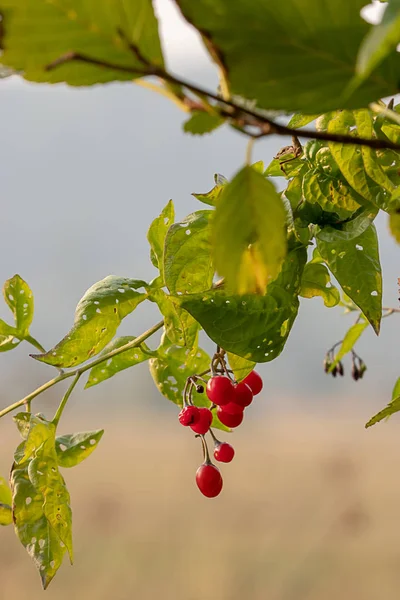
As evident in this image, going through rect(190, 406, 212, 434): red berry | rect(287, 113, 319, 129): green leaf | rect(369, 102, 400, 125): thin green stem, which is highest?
rect(287, 113, 319, 129): green leaf

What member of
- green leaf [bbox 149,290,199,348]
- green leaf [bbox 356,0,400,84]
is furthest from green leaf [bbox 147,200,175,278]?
green leaf [bbox 356,0,400,84]

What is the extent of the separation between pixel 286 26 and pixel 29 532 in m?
0.44

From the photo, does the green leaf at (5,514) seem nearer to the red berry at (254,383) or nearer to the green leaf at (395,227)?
the red berry at (254,383)

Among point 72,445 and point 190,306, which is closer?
point 190,306

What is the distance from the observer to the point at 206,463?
0.57 m

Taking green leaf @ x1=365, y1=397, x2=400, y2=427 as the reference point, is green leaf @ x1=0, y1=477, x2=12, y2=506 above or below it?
above

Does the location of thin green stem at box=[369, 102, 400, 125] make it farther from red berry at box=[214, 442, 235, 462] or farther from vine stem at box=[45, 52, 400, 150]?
red berry at box=[214, 442, 235, 462]

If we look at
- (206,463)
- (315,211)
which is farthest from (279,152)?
(206,463)

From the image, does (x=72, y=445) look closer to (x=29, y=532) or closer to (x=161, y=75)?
(x=29, y=532)

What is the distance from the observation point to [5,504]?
0.61 m

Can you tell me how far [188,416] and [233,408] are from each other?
36 mm

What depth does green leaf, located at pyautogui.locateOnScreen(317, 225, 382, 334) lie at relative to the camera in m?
0.39

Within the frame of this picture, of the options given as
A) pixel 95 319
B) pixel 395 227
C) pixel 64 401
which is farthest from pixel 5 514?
pixel 395 227

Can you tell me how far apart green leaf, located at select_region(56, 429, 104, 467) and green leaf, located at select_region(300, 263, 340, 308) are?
0.80ft
